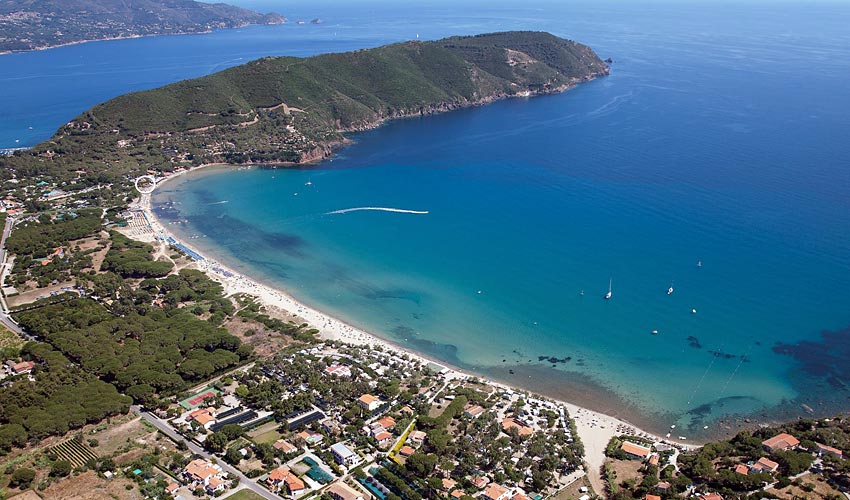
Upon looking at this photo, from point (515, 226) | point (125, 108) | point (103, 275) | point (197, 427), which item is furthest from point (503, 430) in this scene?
point (125, 108)

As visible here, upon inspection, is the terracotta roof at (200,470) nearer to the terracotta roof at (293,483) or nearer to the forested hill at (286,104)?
the terracotta roof at (293,483)

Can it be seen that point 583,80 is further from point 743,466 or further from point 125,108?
point 743,466

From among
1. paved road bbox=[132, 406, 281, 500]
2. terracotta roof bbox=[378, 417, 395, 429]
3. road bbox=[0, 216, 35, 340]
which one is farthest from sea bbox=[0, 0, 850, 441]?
paved road bbox=[132, 406, 281, 500]

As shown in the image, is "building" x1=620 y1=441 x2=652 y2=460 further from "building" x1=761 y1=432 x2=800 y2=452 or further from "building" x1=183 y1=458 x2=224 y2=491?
"building" x1=183 y1=458 x2=224 y2=491

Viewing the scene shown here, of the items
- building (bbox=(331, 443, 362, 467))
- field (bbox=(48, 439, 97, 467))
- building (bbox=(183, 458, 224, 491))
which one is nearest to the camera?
building (bbox=(183, 458, 224, 491))

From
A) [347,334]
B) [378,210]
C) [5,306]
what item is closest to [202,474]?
[347,334]
